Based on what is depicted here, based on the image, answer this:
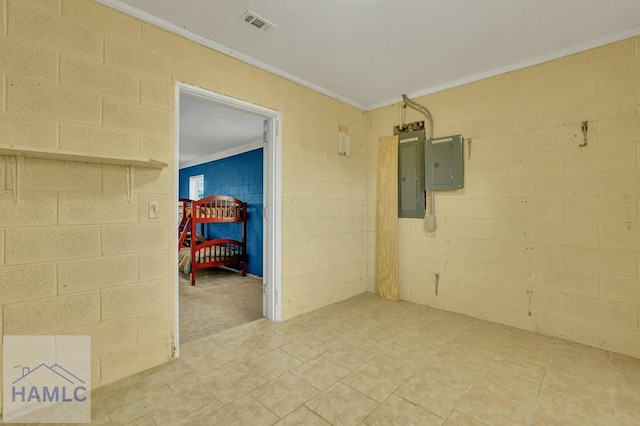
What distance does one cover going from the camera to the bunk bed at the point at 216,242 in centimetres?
496

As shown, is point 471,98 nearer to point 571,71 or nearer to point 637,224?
point 571,71

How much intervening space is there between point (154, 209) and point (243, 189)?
3849mm

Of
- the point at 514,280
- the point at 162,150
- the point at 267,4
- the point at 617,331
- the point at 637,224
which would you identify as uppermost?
the point at 267,4

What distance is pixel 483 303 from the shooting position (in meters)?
3.03

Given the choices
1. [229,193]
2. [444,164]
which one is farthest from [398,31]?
[229,193]

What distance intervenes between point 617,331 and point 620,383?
590mm

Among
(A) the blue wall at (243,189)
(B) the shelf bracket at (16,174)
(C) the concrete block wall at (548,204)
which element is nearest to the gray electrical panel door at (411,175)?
(C) the concrete block wall at (548,204)

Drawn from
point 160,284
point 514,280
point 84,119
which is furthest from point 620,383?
point 84,119

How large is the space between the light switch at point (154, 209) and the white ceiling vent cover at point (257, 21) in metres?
1.50

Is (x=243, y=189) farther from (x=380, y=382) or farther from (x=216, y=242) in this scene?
(x=380, y=382)

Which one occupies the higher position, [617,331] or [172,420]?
[617,331]

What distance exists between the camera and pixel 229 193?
6348 mm

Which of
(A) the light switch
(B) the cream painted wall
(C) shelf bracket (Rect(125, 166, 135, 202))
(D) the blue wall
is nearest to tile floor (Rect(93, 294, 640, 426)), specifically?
(B) the cream painted wall

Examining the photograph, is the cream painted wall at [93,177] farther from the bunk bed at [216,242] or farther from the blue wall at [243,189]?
the blue wall at [243,189]
